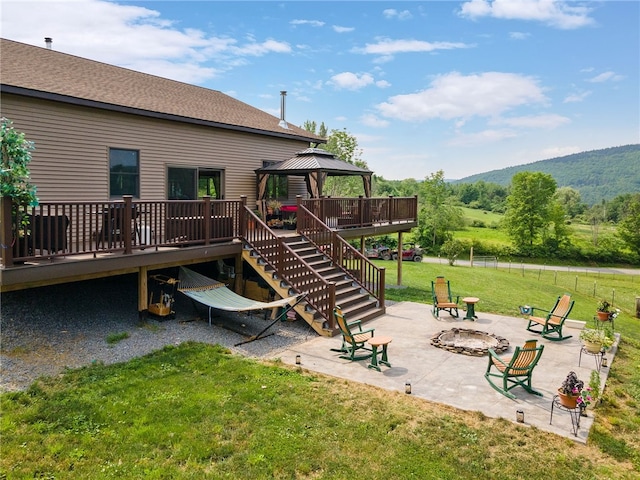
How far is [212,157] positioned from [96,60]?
4935 mm

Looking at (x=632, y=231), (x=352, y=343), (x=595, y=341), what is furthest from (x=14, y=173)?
(x=632, y=231)

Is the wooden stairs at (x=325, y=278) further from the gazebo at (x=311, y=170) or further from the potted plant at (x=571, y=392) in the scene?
the potted plant at (x=571, y=392)

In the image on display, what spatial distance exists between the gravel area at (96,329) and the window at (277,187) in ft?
18.6

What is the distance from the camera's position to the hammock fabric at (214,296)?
865cm

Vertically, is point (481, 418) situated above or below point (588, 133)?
below

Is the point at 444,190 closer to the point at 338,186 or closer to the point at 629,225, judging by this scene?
the point at 338,186

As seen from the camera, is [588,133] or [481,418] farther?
[588,133]

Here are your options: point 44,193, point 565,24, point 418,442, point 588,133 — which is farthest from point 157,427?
point 588,133

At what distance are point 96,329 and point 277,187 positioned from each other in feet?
28.3

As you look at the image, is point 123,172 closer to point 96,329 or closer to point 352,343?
point 96,329

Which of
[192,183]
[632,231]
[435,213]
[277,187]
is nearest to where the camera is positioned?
[192,183]

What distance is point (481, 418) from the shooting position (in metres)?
5.63

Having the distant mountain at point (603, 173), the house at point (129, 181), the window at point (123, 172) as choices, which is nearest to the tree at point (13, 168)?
the house at point (129, 181)

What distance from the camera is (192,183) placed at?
41.4ft
